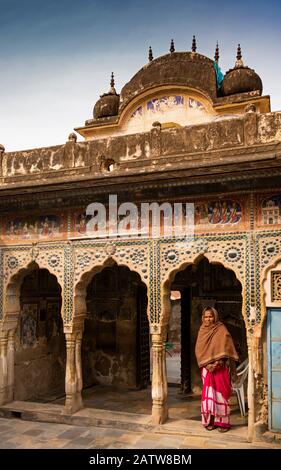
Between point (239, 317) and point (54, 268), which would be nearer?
point (54, 268)

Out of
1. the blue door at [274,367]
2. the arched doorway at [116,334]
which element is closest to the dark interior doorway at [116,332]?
the arched doorway at [116,334]

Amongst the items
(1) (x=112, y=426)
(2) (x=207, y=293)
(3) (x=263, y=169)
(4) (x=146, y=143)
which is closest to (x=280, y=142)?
(3) (x=263, y=169)

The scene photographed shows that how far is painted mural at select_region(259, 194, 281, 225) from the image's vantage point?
6621mm

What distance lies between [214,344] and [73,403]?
2683 millimetres

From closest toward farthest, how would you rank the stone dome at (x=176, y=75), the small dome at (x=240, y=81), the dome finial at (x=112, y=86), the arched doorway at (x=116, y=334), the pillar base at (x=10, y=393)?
the pillar base at (x=10, y=393) < the stone dome at (x=176, y=75) < the small dome at (x=240, y=81) < the arched doorway at (x=116, y=334) < the dome finial at (x=112, y=86)

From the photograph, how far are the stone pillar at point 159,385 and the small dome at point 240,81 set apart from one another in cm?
581

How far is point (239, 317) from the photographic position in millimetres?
9289

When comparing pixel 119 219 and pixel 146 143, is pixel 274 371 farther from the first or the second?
pixel 146 143

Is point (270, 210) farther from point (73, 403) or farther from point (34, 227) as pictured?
point (73, 403)

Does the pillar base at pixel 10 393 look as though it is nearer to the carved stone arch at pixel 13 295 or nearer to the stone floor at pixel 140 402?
the stone floor at pixel 140 402

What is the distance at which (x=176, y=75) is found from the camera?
10.1 meters

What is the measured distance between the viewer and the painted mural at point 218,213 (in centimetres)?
692

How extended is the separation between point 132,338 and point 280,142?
5646mm
